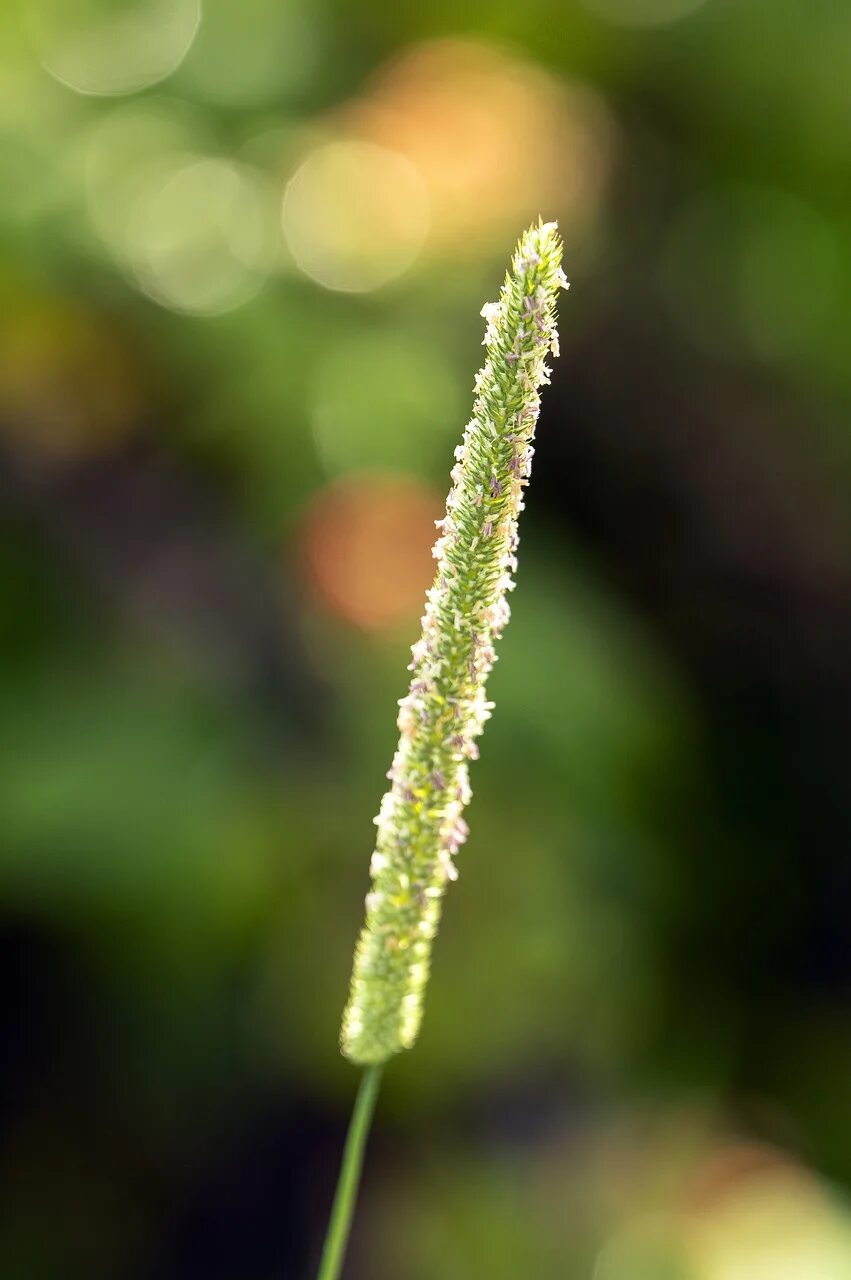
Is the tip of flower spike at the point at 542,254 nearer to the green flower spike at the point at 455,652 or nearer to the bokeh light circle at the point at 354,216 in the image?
the green flower spike at the point at 455,652

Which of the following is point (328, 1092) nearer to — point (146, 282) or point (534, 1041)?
point (534, 1041)

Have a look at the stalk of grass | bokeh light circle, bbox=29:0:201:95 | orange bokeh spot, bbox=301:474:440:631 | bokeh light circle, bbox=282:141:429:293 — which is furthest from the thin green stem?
bokeh light circle, bbox=29:0:201:95

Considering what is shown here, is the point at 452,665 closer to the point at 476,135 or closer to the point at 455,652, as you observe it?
the point at 455,652

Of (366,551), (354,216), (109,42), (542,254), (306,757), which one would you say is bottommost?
(542,254)

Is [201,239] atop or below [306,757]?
atop

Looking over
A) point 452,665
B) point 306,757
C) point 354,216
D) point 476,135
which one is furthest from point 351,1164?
Result: point 476,135

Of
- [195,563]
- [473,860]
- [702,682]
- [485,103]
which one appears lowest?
[473,860]

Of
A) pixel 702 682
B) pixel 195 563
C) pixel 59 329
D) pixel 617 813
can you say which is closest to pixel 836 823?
pixel 702 682

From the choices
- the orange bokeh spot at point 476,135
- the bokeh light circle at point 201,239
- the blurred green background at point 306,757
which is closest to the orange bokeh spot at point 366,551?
the blurred green background at point 306,757
